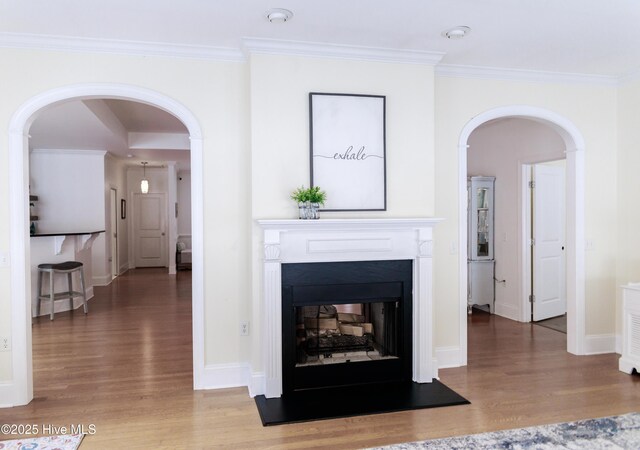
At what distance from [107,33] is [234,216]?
1.55m

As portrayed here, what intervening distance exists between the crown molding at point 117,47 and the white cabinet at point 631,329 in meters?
3.66

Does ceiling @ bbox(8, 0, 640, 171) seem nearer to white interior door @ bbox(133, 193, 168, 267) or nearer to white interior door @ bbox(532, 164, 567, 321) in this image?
white interior door @ bbox(532, 164, 567, 321)

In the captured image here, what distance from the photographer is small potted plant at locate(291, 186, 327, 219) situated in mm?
3373

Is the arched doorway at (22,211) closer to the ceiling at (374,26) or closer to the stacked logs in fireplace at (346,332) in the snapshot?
the ceiling at (374,26)

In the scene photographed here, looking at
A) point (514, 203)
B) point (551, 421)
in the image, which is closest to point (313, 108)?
point (551, 421)

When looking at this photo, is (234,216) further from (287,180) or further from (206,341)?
(206,341)

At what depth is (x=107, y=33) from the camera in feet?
10.7

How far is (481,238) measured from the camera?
6.24 meters

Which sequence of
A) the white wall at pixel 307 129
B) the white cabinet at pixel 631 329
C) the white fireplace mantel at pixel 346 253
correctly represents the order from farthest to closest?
the white cabinet at pixel 631 329 → the white wall at pixel 307 129 → the white fireplace mantel at pixel 346 253

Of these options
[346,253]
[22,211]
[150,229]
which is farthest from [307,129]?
[150,229]

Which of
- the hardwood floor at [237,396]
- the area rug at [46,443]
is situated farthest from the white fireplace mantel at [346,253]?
the area rug at [46,443]

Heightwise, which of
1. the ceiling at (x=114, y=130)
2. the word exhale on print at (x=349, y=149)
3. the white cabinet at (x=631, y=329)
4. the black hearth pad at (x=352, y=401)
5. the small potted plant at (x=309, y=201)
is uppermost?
the ceiling at (x=114, y=130)

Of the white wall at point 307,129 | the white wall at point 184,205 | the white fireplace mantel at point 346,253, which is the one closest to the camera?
the white fireplace mantel at point 346,253

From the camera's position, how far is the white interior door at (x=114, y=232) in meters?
9.59
